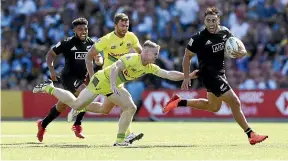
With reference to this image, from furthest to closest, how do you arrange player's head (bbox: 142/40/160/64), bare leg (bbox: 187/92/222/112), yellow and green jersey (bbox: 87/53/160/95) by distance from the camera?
1. bare leg (bbox: 187/92/222/112)
2. yellow and green jersey (bbox: 87/53/160/95)
3. player's head (bbox: 142/40/160/64)

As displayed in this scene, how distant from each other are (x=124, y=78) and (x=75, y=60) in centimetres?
314

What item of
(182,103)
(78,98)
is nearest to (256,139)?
(182,103)

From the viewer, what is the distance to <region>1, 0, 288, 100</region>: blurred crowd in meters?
27.0

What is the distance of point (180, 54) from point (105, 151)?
15.4 meters

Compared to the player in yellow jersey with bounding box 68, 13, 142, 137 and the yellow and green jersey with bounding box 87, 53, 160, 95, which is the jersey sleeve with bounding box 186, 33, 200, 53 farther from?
the player in yellow jersey with bounding box 68, 13, 142, 137

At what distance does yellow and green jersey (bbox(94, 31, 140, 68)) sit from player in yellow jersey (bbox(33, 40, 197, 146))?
116 centimetres

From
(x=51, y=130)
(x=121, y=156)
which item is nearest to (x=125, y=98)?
(x=121, y=156)

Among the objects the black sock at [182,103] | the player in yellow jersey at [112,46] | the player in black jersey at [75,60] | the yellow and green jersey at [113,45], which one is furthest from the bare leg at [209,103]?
the player in black jersey at [75,60]

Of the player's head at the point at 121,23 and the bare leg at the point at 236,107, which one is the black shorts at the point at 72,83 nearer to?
the player's head at the point at 121,23

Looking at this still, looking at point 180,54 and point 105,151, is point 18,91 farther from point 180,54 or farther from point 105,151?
point 105,151

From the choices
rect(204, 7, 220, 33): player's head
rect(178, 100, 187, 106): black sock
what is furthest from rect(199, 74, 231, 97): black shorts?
rect(178, 100, 187, 106): black sock

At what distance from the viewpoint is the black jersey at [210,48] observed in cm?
1435

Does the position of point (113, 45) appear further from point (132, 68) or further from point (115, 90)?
point (115, 90)

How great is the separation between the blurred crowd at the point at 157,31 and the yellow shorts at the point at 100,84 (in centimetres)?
1196
